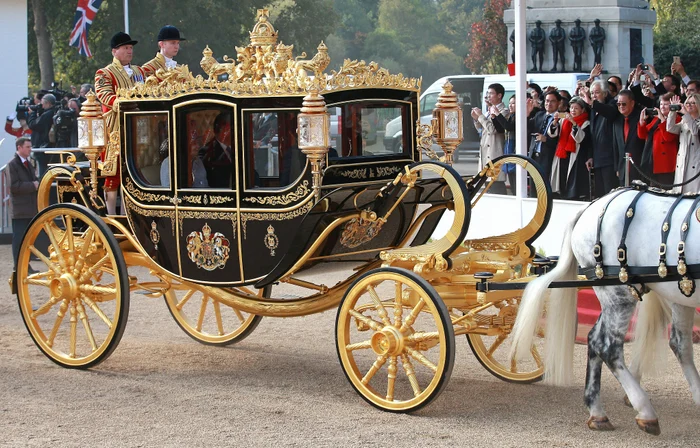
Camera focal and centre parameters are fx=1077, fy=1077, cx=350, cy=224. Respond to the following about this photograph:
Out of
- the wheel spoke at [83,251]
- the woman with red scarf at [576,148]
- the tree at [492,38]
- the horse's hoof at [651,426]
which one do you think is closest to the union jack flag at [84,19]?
the woman with red scarf at [576,148]

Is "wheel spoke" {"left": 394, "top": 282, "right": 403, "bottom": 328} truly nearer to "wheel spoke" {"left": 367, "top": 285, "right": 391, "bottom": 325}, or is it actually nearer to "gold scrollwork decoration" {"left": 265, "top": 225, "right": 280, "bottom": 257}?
"wheel spoke" {"left": 367, "top": 285, "right": 391, "bottom": 325}

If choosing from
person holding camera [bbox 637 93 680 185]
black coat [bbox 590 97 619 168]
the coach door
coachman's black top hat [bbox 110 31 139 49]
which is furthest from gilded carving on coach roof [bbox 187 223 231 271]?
black coat [bbox 590 97 619 168]

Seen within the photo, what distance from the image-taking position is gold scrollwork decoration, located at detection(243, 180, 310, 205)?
6438 millimetres

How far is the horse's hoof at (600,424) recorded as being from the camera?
223 inches

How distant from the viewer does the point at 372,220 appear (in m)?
6.54

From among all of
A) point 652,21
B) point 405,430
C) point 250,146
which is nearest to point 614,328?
point 405,430

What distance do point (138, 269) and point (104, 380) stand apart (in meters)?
5.47

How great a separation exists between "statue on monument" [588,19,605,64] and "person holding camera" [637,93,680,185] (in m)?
10.2

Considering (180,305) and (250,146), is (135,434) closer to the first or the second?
(250,146)

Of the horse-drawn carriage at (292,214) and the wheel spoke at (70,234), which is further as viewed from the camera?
the wheel spoke at (70,234)

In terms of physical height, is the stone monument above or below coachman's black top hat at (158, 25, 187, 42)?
above

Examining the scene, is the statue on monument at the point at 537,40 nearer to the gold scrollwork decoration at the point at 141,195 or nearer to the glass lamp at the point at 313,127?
the gold scrollwork decoration at the point at 141,195

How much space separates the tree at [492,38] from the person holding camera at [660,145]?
24.5 meters

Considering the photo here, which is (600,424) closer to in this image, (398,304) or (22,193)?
(398,304)
